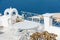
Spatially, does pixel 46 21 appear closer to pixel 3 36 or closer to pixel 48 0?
pixel 3 36

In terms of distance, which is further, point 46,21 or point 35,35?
point 46,21

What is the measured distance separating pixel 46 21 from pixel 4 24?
310 centimetres

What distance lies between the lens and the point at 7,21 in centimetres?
1046

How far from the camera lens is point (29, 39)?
7.47 meters

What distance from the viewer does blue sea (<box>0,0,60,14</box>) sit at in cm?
2455

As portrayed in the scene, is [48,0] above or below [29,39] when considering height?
above

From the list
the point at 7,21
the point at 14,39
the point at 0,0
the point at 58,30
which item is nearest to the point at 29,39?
the point at 14,39

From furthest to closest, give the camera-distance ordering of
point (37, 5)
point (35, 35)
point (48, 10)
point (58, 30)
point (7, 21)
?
point (37, 5) → point (48, 10) → point (7, 21) → point (58, 30) → point (35, 35)

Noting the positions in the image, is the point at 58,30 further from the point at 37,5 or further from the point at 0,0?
the point at 0,0

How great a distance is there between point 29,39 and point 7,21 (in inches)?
134

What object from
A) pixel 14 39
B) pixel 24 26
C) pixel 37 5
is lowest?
pixel 14 39

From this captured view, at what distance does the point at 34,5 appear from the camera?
2602 centimetres

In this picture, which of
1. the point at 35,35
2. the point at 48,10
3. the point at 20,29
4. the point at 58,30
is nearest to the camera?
the point at 35,35

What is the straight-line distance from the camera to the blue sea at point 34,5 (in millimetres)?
24547
